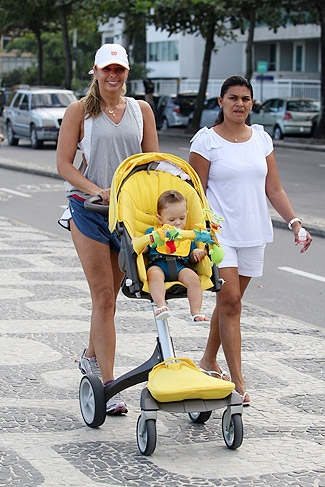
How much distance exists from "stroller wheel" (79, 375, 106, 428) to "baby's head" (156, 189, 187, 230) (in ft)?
3.06

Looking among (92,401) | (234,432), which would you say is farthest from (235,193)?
(234,432)

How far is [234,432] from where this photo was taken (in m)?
5.07

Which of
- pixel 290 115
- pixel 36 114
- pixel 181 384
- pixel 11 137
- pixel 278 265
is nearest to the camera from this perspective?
pixel 181 384

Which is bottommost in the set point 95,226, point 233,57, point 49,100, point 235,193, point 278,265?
point 278,265

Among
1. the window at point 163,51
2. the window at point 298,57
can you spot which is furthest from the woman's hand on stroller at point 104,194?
the window at point 163,51

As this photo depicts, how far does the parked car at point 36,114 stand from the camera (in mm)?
31672

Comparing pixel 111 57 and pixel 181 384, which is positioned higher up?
pixel 111 57

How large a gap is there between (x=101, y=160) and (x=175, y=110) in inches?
1656

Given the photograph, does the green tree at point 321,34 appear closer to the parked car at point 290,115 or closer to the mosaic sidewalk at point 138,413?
the parked car at point 290,115

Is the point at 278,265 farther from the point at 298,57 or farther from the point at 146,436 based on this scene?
the point at 298,57

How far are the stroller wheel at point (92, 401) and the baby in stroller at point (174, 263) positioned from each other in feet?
2.01

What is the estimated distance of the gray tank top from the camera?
5781 mm

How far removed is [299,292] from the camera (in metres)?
9.99

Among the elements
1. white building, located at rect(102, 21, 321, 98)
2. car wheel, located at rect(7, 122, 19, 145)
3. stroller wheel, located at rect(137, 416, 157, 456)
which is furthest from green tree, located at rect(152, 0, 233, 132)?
stroller wheel, located at rect(137, 416, 157, 456)
